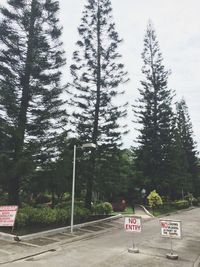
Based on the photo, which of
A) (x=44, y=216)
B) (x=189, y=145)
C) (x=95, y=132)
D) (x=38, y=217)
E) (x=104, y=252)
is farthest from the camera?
(x=189, y=145)

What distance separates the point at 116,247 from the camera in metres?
14.0

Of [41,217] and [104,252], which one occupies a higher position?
[41,217]

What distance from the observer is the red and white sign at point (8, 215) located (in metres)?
15.1

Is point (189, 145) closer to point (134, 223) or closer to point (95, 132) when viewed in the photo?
point (95, 132)

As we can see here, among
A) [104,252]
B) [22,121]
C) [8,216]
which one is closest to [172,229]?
[104,252]

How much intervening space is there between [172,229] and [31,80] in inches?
499

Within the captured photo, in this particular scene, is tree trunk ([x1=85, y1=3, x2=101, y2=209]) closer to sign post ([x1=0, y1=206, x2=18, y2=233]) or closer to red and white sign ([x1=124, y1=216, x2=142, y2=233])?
sign post ([x1=0, y1=206, x2=18, y2=233])

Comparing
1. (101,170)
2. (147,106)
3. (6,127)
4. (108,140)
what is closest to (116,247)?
(6,127)

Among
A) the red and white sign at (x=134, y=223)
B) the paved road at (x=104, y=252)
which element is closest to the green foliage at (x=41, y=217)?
the paved road at (x=104, y=252)

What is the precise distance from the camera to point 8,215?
50.2 feet

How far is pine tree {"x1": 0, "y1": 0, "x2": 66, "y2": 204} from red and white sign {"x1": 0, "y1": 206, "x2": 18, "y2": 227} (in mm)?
3125

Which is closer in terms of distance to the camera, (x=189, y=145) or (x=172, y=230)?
(x=172, y=230)

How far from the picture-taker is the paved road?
35.6 ft

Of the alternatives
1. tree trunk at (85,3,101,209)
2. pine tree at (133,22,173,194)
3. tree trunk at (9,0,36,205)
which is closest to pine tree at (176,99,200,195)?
pine tree at (133,22,173,194)
